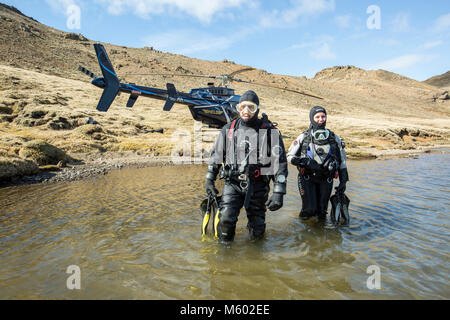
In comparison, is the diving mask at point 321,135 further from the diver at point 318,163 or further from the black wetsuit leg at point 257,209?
the black wetsuit leg at point 257,209

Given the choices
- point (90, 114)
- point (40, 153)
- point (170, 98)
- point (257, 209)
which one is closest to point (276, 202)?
point (257, 209)

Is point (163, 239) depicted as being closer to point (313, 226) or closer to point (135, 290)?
point (135, 290)

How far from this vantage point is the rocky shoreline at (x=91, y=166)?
9.31 metres

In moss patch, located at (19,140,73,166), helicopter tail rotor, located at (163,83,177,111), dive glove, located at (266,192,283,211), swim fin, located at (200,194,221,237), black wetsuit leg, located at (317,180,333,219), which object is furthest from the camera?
helicopter tail rotor, located at (163,83,177,111)

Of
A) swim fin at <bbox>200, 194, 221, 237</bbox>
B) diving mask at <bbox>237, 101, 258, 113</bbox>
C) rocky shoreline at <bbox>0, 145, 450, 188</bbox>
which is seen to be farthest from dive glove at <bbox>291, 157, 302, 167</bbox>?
rocky shoreline at <bbox>0, 145, 450, 188</bbox>

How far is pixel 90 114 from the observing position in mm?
21203

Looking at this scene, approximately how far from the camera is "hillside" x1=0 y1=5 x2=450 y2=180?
48.6 ft

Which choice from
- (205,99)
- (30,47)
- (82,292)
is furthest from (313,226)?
(30,47)

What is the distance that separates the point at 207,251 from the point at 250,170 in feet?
4.36

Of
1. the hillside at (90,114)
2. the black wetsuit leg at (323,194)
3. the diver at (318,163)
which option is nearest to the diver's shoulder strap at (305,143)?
the diver at (318,163)

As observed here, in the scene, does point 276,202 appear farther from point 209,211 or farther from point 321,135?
point 321,135

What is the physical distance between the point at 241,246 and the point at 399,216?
3458mm

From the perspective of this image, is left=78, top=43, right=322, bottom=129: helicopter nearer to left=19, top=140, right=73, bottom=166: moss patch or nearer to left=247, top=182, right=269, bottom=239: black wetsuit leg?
left=19, top=140, right=73, bottom=166: moss patch

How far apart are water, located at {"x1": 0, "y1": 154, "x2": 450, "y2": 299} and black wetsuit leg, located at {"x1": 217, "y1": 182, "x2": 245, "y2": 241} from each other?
24 centimetres
